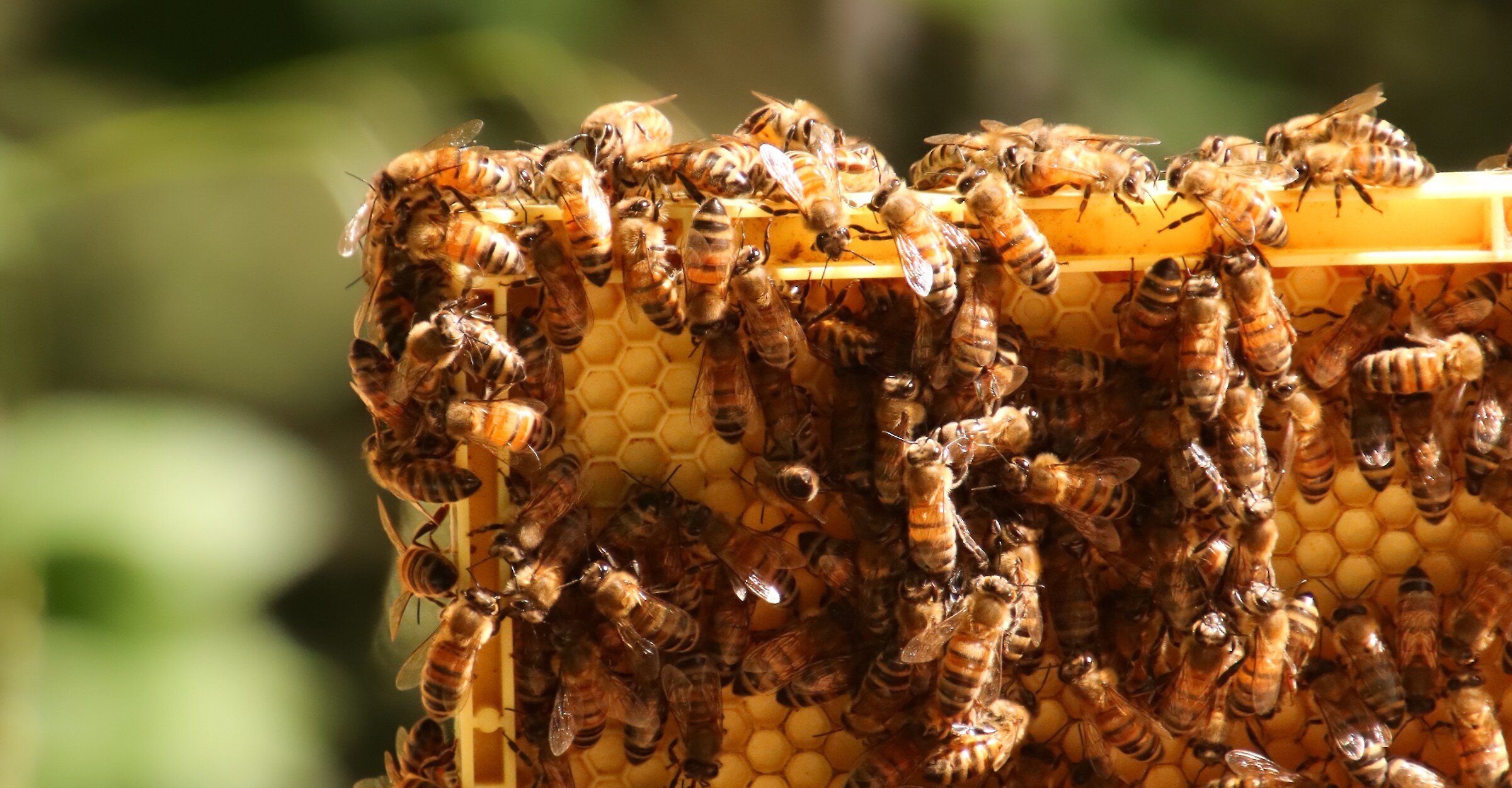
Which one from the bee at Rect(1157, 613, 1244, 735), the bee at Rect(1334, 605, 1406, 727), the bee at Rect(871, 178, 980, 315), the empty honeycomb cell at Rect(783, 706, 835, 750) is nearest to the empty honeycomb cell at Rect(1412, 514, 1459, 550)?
the bee at Rect(1334, 605, 1406, 727)

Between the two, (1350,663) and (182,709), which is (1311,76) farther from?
(182,709)

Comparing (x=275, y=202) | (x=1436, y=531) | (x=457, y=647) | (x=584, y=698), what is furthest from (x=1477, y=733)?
(x=275, y=202)

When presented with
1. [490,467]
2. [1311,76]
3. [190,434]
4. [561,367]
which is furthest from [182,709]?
[1311,76]

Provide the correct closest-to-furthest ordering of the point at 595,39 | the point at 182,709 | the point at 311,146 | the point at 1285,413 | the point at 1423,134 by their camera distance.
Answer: the point at 182,709
the point at 1285,413
the point at 311,146
the point at 595,39
the point at 1423,134

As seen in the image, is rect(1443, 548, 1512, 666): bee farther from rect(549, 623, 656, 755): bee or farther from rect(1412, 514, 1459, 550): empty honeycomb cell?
rect(549, 623, 656, 755): bee

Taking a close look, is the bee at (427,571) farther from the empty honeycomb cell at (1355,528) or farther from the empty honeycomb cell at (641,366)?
the empty honeycomb cell at (1355,528)

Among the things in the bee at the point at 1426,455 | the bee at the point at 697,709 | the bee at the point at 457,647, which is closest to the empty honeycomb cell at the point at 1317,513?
the bee at the point at 1426,455

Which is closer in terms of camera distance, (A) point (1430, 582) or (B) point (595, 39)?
(A) point (1430, 582)
